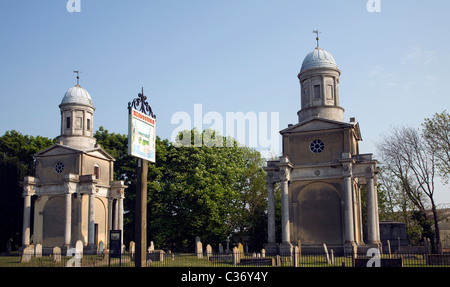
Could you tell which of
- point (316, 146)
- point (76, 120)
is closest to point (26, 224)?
point (76, 120)

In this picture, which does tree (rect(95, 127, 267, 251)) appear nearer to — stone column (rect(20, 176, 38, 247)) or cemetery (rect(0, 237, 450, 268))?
stone column (rect(20, 176, 38, 247))

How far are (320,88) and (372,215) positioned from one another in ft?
41.7

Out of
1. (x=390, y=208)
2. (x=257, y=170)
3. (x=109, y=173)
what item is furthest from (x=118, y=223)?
(x=390, y=208)

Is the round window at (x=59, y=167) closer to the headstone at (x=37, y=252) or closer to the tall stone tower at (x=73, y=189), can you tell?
the tall stone tower at (x=73, y=189)

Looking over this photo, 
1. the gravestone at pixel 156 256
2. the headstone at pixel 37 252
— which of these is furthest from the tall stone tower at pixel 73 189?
the gravestone at pixel 156 256

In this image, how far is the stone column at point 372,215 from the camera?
3912 centimetres

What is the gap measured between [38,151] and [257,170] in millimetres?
25805

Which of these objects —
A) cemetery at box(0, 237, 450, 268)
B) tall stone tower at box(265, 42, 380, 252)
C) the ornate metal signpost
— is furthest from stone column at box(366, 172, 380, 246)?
the ornate metal signpost

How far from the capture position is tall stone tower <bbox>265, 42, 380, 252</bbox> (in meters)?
40.1

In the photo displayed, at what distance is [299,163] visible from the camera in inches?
1686

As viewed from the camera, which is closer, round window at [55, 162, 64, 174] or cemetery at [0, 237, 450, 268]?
cemetery at [0, 237, 450, 268]

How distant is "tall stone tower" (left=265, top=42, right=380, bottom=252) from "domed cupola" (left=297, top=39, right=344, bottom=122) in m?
0.14
